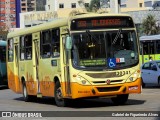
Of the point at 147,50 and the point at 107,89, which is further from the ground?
the point at 107,89

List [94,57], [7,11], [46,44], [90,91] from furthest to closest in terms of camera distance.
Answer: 1. [7,11]
2. [46,44]
3. [94,57]
4. [90,91]

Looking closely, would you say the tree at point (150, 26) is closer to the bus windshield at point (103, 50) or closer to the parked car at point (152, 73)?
the parked car at point (152, 73)

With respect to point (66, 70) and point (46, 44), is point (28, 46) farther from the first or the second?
point (66, 70)

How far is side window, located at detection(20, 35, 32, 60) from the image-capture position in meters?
20.4

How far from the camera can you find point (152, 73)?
27.1 meters

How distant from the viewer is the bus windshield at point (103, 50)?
53.3 feet

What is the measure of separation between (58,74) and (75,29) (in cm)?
185

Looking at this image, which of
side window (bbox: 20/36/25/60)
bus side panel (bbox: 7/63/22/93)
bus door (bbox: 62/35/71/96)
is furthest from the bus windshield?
bus side panel (bbox: 7/63/22/93)

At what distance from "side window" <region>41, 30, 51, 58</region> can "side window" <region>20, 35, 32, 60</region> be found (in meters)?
1.51

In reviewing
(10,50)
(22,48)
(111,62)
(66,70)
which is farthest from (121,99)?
(10,50)

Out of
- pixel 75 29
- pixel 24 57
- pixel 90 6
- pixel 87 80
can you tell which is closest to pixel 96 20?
pixel 75 29

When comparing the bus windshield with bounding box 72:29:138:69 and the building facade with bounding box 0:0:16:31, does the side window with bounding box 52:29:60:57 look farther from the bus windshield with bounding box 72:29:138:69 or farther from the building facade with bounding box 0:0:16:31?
the building facade with bounding box 0:0:16:31

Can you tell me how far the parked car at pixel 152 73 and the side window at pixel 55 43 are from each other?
1013 centimetres

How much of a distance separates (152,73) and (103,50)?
441 inches
